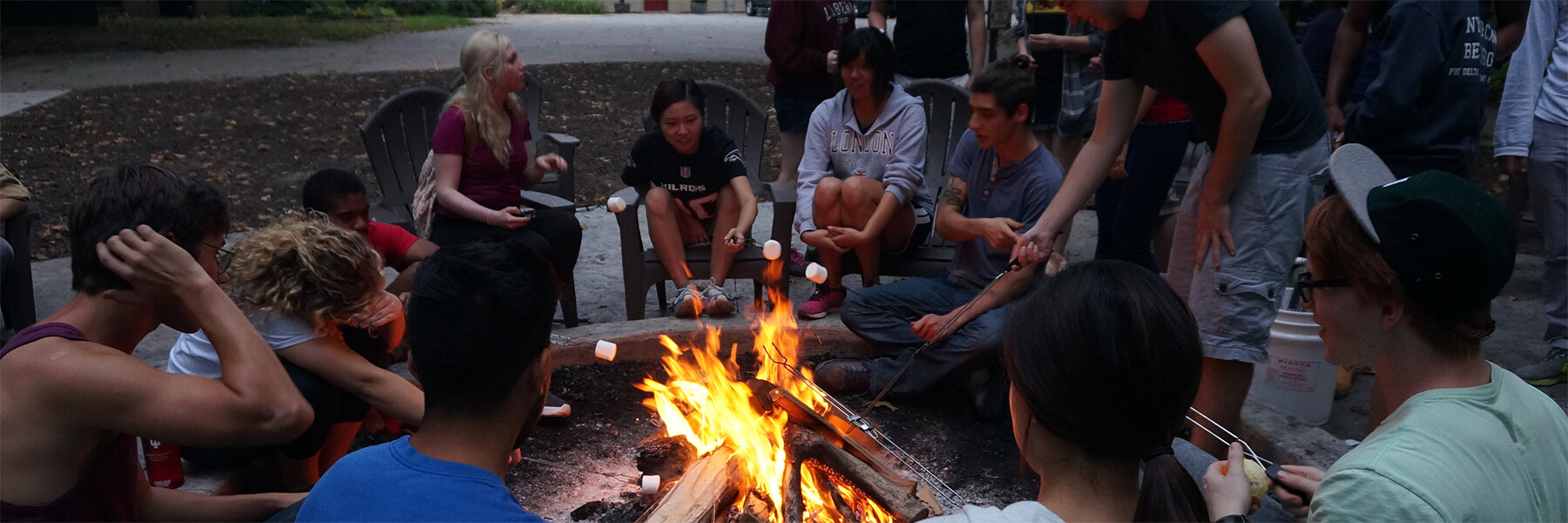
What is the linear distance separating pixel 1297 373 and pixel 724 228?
8.28ft

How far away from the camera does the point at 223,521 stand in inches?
104

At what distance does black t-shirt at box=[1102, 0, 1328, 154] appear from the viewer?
2.75m

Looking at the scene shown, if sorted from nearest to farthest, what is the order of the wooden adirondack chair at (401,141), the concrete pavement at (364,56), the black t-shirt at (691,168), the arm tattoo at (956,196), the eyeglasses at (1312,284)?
the eyeglasses at (1312,284), the arm tattoo at (956,196), the black t-shirt at (691,168), the wooden adirondack chair at (401,141), the concrete pavement at (364,56)

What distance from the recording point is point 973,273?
13.3 feet

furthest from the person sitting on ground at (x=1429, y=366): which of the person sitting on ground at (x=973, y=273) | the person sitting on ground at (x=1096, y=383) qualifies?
the person sitting on ground at (x=973, y=273)

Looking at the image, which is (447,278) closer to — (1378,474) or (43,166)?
(1378,474)

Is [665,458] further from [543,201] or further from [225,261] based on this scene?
[543,201]

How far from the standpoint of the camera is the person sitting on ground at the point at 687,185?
185 inches

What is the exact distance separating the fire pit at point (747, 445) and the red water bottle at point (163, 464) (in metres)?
0.97

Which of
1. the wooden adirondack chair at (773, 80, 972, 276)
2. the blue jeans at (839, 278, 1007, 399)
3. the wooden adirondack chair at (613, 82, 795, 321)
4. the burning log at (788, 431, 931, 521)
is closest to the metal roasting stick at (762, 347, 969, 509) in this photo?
the burning log at (788, 431, 931, 521)

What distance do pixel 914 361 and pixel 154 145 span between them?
27.9ft

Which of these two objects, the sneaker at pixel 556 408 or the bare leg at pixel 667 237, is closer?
the sneaker at pixel 556 408

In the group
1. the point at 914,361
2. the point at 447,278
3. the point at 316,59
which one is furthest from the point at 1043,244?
the point at 316,59

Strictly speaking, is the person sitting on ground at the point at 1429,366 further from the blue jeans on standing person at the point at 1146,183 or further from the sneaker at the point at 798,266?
the sneaker at the point at 798,266
